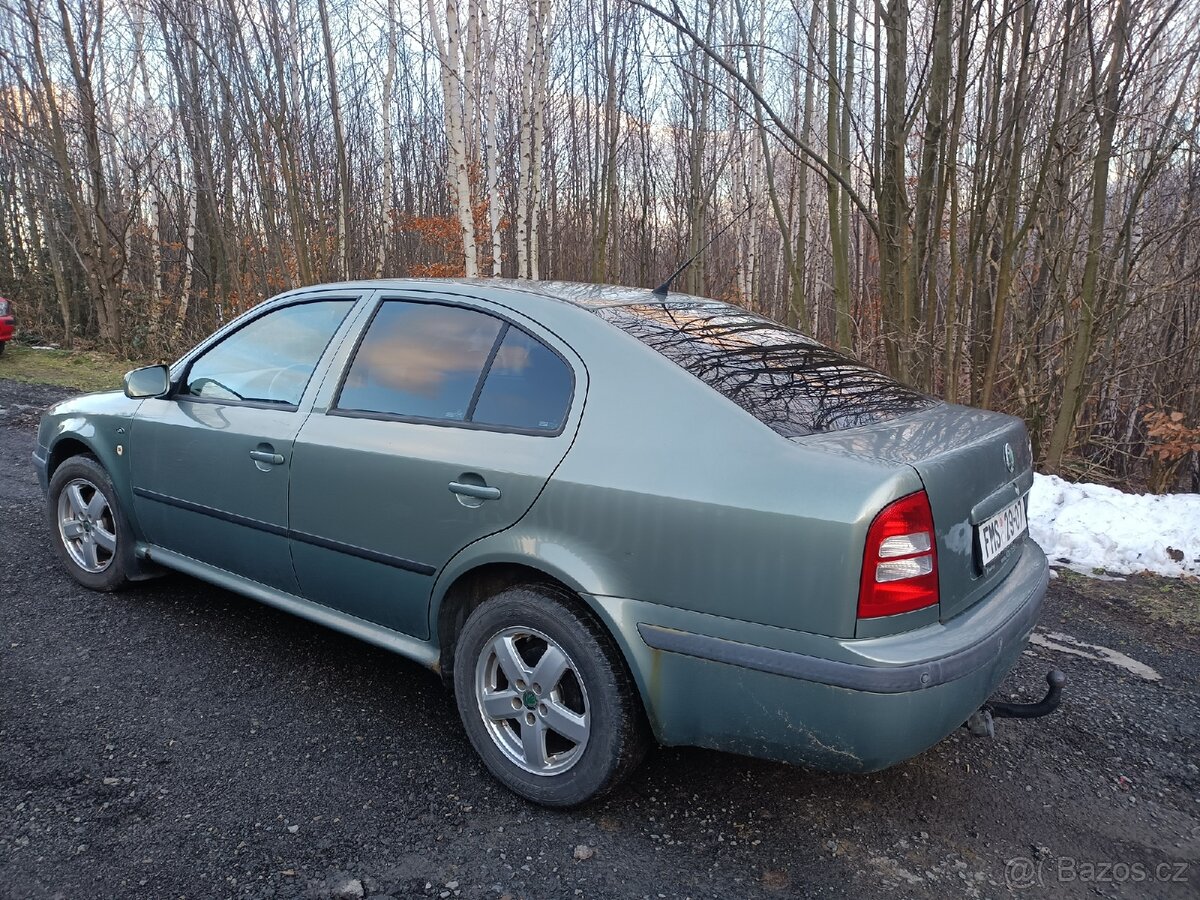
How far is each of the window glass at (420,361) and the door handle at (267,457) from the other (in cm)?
32

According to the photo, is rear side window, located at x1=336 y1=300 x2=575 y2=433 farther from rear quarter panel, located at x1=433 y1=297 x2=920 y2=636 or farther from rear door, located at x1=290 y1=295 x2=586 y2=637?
rear quarter panel, located at x1=433 y1=297 x2=920 y2=636

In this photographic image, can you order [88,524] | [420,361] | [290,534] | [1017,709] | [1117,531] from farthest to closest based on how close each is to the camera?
[1117,531], [88,524], [290,534], [420,361], [1017,709]

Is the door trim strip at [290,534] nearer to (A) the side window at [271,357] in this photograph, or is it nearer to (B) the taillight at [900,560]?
(A) the side window at [271,357]

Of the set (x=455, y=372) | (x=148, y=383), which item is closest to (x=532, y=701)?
(x=455, y=372)

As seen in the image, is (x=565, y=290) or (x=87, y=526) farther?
(x=87, y=526)

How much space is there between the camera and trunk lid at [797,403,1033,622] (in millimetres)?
2018

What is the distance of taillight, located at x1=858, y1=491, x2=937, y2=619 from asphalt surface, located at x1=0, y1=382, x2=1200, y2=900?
2.47 feet

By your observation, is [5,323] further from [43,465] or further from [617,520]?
[617,520]

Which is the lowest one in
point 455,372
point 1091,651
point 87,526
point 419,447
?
point 1091,651

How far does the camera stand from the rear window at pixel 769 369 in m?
2.23

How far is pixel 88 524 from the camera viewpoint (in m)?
3.86

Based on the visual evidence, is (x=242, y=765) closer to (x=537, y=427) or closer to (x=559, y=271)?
(x=537, y=427)

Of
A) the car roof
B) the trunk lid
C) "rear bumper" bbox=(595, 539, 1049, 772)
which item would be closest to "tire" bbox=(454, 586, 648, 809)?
"rear bumper" bbox=(595, 539, 1049, 772)

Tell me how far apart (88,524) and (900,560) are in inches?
147
